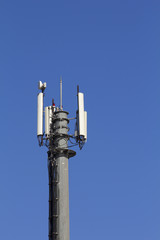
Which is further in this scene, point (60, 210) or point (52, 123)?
point (52, 123)

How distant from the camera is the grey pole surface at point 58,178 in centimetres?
4906

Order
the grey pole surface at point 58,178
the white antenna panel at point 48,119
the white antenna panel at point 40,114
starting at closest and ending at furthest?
the grey pole surface at point 58,178 < the white antenna panel at point 40,114 < the white antenna panel at point 48,119

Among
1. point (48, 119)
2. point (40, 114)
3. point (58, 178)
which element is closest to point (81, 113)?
point (48, 119)

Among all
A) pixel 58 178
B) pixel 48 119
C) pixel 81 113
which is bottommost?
pixel 58 178

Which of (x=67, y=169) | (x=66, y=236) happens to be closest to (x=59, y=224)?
(x=66, y=236)

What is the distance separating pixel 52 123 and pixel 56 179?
5921 mm

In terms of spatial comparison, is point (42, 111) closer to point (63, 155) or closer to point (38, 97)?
point (38, 97)

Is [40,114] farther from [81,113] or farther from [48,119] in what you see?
[81,113]

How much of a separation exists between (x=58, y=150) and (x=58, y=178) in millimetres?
2766

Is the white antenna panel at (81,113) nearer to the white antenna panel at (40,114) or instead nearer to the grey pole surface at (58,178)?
the grey pole surface at (58,178)

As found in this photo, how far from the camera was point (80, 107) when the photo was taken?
173 ft

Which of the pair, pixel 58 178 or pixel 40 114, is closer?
pixel 58 178

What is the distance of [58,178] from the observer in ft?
165

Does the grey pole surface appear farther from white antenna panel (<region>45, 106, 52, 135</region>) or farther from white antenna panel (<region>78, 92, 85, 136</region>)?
white antenna panel (<region>78, 92, 85, 136</region>)
